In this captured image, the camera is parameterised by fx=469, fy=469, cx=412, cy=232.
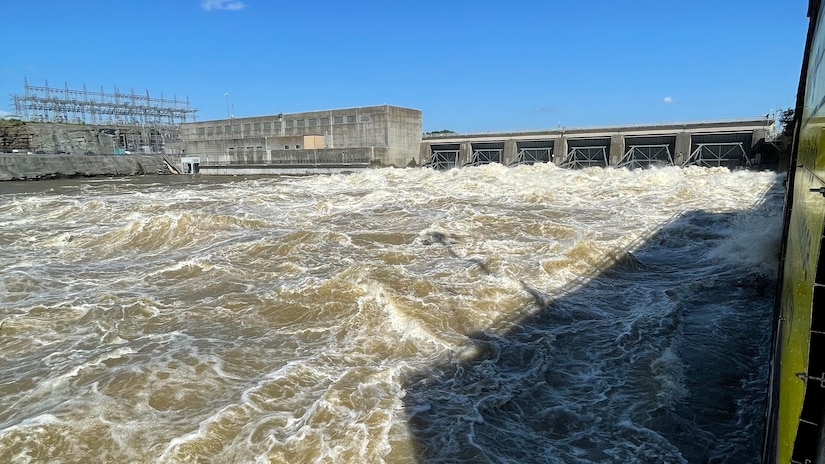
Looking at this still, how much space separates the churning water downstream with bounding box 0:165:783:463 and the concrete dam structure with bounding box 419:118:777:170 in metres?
15.5

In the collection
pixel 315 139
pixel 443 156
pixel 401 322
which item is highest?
pixel 315 139

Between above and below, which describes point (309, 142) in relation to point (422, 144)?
above

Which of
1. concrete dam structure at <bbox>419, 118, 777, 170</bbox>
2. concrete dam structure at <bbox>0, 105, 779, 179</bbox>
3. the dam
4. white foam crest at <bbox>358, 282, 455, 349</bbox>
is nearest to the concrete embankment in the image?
concrete dam structure at <bbox>0, 105, 779, 179</bbox>

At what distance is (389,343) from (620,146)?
95.5 feet

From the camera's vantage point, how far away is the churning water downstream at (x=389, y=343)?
440 cm

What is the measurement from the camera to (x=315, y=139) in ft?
141

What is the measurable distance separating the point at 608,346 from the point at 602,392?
126 centimetres

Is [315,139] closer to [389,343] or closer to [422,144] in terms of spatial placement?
[422,144]

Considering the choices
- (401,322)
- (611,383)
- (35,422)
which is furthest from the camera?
(401,322)


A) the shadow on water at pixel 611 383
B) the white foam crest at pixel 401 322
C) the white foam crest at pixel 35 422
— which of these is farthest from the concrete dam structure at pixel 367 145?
the white foam crest at pixel 35 422

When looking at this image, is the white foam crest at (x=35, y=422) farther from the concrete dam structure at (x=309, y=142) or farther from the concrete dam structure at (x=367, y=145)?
the concrete dam structure at (x=309, y=142)

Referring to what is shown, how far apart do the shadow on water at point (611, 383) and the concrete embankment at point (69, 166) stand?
4428cm

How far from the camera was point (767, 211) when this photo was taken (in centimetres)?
1422

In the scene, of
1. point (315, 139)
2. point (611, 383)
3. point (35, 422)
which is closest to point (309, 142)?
point (315, 139)
